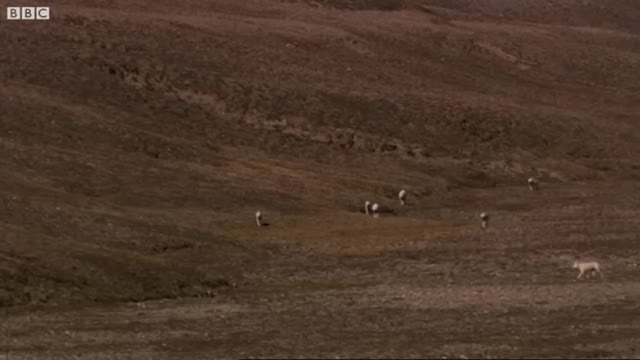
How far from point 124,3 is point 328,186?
195ft

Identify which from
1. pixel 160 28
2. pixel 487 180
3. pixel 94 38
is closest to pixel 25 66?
pixel 94 38

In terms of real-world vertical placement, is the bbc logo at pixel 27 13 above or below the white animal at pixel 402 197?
above

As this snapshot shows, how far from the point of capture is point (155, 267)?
4697cm

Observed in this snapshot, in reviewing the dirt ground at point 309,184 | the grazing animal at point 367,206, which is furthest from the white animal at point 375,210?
the dirt ground at point 309,184

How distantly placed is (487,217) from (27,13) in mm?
63252

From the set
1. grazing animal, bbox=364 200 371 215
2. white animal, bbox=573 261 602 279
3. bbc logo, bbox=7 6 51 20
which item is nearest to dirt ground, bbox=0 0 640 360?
white animal, bbox=573 261 602 279

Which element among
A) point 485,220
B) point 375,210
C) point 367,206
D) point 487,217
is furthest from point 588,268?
point 367,206

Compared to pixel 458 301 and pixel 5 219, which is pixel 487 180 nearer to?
pixel 5 219

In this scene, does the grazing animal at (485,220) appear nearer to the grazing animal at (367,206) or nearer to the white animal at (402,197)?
the grazing animal at (367,206)

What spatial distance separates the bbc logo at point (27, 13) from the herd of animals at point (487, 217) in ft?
159

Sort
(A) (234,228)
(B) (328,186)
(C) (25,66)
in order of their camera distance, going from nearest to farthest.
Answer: (A) (234,228) → (B) (328,186) → (C) (25,66)

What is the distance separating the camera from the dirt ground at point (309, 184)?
112 ft

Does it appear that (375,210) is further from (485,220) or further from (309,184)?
(309,184)

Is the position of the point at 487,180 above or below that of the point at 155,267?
below
